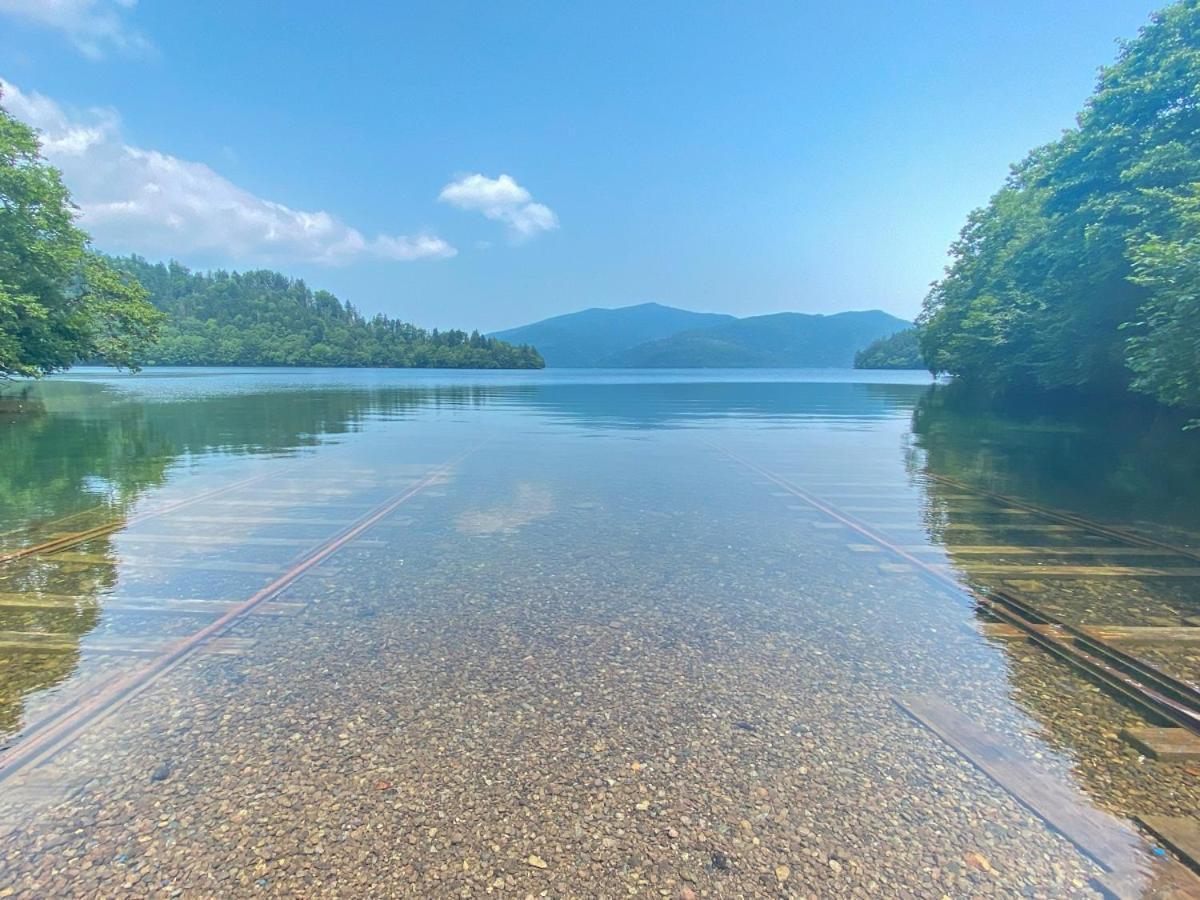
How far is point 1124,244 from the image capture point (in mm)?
24125

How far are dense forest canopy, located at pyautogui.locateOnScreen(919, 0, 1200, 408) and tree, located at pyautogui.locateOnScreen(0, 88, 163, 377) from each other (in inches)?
1500

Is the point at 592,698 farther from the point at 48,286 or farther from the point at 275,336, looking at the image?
the point at 275,336

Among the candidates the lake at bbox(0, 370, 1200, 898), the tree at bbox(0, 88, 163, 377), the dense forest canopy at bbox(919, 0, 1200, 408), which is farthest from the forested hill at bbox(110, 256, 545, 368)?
the lake at bbox(0, 370, 1200, 898)

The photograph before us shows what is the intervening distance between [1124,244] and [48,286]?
157 ft

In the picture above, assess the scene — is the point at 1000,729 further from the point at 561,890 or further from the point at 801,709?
the point at 561,890

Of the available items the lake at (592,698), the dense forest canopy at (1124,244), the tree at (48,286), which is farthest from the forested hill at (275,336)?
the lake at (592,698)

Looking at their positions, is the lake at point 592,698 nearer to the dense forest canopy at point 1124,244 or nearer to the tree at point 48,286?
the dense forest canopy at point 1124,244

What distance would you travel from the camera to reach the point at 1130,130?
2438 centimetres

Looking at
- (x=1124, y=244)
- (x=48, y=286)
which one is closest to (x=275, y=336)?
(x=48, y=286)

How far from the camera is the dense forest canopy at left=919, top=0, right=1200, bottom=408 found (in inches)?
592

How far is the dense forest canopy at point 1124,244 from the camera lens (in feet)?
49.3

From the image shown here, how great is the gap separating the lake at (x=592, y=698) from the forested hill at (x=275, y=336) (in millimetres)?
175786

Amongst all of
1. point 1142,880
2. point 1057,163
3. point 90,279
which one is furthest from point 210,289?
point 1142,880

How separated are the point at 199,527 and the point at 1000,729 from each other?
10.5 metres
